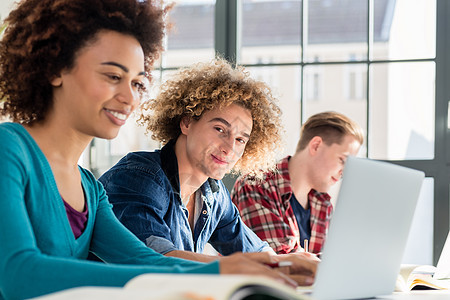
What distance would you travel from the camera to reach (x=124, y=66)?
1.25 m

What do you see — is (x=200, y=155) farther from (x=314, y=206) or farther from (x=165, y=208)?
(x=314, y=206)

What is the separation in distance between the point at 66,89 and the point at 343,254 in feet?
2.11

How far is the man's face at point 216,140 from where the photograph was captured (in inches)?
79.7

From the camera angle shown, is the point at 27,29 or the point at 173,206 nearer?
the point at 27,29

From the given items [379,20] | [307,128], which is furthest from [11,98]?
[379,20]

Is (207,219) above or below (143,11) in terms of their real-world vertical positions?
below

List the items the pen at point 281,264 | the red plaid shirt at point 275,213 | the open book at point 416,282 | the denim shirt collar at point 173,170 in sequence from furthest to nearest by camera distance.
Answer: the red plaid shirt at point 275,213 < the denim shirt collar at point 173,170 < the open book at point 416,282 < the pen at point 281,264

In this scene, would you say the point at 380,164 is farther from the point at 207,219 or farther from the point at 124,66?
the point at 207,219

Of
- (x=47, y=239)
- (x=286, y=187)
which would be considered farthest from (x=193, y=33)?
(x=47, y=239)

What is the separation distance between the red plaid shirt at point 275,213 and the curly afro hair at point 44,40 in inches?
59.6

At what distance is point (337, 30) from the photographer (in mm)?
30234

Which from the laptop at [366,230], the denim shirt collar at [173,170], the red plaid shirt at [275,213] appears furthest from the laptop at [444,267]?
the red plaid shirt at [275,213]

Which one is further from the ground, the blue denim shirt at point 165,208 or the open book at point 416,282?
the blue denim shirt at point 165,208

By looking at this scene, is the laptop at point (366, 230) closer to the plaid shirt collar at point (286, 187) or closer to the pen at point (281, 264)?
the pen at point (281, 264)
